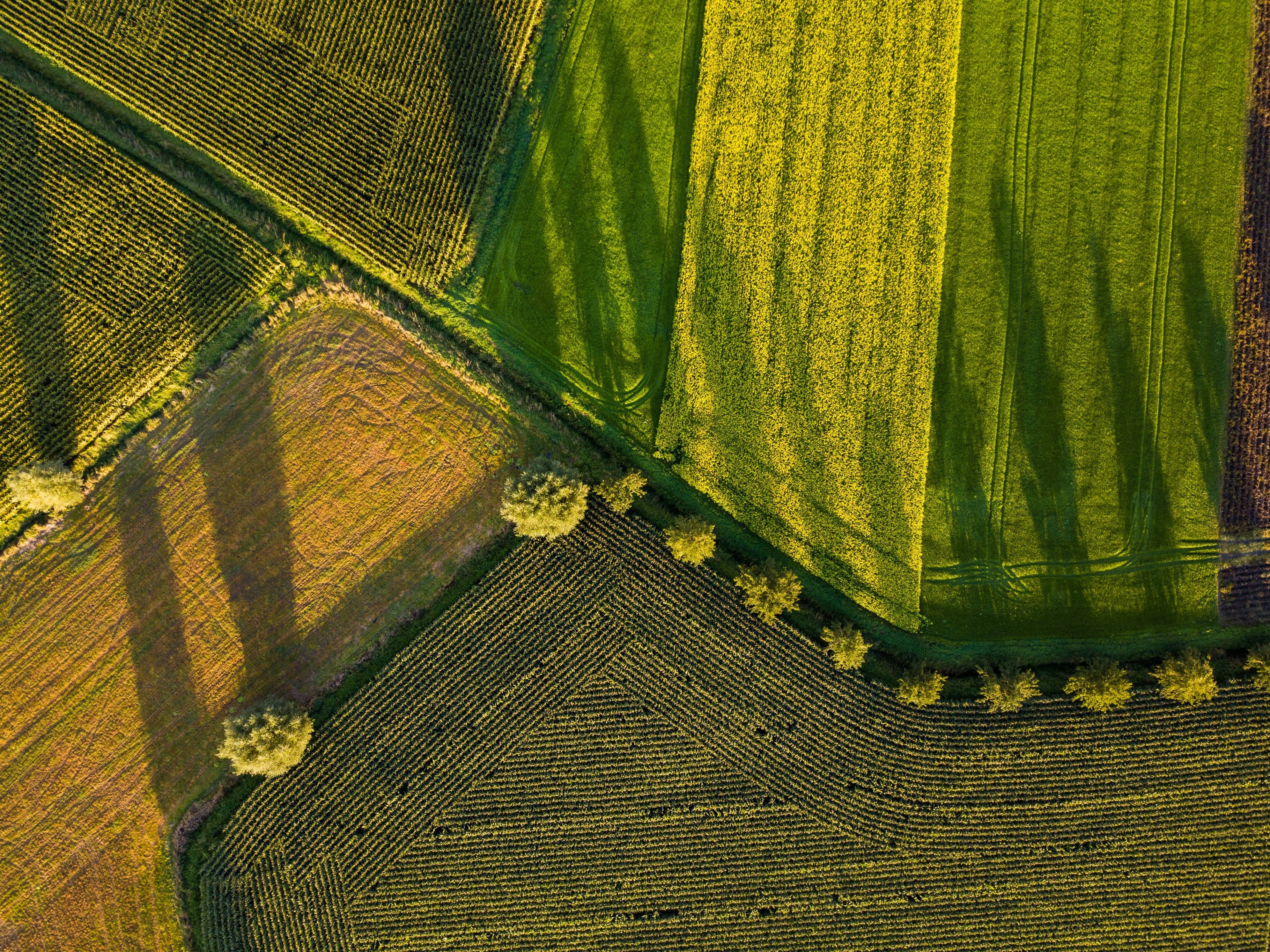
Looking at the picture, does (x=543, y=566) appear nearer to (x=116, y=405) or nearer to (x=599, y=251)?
(x=599, y=251)

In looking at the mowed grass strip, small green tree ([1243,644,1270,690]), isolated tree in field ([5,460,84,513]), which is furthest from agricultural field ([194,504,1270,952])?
isolated tree in field ([5,460,84,513])

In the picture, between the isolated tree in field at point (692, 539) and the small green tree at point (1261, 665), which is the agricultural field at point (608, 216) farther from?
the small green tree at point (1261, 665)

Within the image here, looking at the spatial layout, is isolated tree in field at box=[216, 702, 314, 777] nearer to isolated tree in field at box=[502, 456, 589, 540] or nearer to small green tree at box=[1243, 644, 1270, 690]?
isolated tree in field at box=[502, 456, 589, 540]

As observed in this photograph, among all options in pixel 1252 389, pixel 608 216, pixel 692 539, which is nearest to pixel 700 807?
pixel 692 539

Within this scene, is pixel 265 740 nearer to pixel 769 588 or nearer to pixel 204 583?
pixel 204 583

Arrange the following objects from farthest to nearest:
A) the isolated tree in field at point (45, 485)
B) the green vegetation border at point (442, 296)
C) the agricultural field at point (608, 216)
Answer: the agricultural field at point (608, 216)
the green vegetation border at point (442, 296)
the isolated tree in field at point (45, 485)

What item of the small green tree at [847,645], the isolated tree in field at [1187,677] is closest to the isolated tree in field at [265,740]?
the small green tree at [847,645]

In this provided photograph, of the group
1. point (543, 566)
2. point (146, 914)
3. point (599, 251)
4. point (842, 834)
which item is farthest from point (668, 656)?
point (146, 914)
